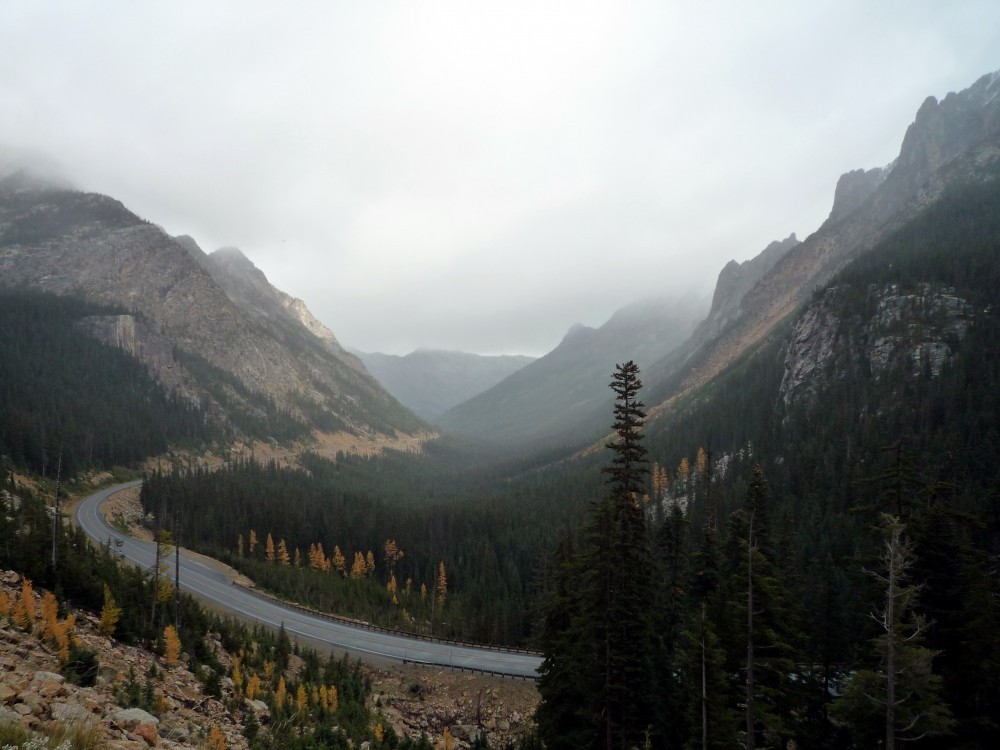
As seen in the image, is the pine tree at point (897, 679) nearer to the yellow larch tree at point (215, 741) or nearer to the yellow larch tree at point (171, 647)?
the yellow larch tree at point (215, 741)

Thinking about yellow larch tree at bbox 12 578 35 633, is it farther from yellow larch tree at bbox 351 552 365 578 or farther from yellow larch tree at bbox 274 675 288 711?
yellow larch tree at bbox 351 552 365 578

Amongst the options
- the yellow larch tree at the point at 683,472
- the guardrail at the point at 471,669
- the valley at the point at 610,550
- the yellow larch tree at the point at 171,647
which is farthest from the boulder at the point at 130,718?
the yellow larch tree at the point at 683,472

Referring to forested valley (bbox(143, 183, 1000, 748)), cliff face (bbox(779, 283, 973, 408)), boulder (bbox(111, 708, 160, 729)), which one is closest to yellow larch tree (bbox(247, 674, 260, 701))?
boulder (bbox(111, 708, 160, 729))

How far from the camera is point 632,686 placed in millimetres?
21219

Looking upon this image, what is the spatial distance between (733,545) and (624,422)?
34.6 ft

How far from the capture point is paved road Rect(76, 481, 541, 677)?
39094 millimetres

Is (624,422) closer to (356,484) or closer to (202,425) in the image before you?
(356,484)

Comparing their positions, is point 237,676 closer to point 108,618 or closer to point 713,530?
point 108,618

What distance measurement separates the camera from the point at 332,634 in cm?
4400

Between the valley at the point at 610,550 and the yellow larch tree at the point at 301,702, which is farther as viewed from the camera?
the yellow larch tree at the point at 301,702

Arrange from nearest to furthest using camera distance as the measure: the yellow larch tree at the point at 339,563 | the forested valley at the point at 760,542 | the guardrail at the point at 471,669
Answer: the forested valley at the point at 760,542, the guardrail at the point at 471,669, the yellow larch tree at the point at 339,563

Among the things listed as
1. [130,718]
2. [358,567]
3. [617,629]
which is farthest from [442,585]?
[130,718]

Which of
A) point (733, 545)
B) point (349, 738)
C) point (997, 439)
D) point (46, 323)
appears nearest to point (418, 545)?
point (349, 738)

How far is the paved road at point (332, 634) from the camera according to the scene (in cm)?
3909
